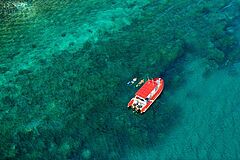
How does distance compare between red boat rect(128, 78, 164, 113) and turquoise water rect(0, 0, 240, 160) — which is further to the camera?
red boat rect(128, 78, 164, 113)

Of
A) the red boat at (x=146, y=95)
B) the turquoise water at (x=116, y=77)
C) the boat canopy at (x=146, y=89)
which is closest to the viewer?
the turquoise water at (x=116, y=77)

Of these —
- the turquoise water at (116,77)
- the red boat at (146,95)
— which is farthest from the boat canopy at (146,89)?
the turquoise water at (116,77)

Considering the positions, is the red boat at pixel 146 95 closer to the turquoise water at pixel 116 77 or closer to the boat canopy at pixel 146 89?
the boat canopy at pixel 146 89

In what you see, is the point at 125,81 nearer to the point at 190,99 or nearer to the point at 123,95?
the point at 123,95

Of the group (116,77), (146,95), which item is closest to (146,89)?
(146,95)

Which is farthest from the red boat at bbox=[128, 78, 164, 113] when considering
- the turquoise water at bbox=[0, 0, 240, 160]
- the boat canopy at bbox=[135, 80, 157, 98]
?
the turquoise water at bbox=[0, 0, 240, 160]

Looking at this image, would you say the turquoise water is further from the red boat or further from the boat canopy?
the boat canopy
